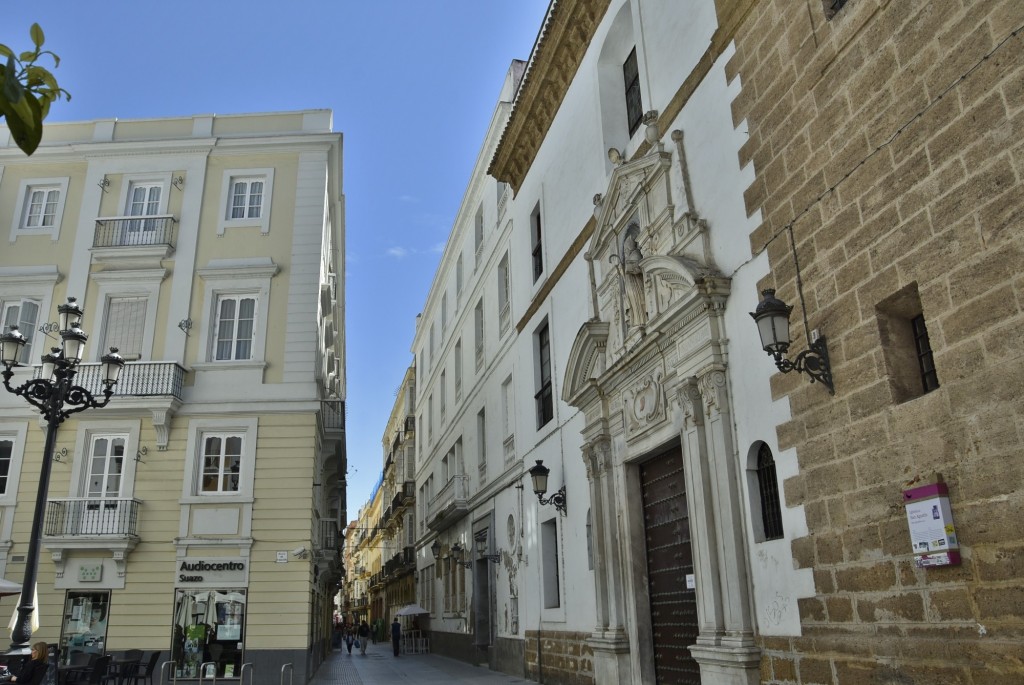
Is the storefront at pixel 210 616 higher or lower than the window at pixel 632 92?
lower

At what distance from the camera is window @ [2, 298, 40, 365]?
1811 centimetres

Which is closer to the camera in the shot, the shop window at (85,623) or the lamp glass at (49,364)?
the lamp glass at (49,364)

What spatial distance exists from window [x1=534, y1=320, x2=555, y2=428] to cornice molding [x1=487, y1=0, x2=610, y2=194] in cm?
384

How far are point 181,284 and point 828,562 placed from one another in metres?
15.6

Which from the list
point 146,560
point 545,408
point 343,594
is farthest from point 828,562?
point 343,594

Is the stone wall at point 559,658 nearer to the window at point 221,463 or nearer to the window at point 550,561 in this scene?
the window at point 550,561

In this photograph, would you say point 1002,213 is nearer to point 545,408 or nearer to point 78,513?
point 545,408

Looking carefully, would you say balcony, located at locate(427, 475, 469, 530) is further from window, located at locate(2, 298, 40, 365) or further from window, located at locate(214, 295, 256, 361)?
window, located at locate(2, 298, 40, 365)

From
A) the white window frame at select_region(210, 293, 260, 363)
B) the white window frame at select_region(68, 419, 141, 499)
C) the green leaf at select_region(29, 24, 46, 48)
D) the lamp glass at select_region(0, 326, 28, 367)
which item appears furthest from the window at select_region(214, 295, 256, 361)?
the green leaf at select_region(29, 24, 46, 48)

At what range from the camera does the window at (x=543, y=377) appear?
592 inches

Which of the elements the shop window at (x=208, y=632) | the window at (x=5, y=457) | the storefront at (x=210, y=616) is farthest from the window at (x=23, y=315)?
the shop window at (x=208, y=632)

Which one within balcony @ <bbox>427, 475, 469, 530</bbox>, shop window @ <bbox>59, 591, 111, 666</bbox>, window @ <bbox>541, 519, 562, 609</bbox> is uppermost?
balcony @ <bbox>427, 475, 469, 530</bbox>

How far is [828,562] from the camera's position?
6570mm

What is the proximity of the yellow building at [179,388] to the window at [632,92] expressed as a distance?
8.59 meters
